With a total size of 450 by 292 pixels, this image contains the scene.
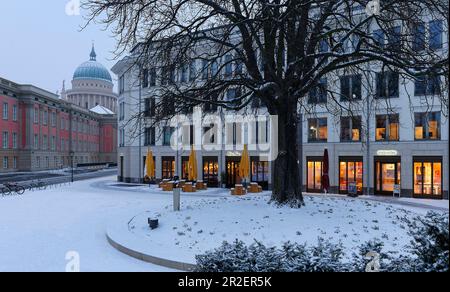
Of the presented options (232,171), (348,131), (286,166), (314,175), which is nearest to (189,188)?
(232,171)

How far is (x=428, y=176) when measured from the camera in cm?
2297

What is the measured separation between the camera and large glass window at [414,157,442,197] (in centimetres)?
2258


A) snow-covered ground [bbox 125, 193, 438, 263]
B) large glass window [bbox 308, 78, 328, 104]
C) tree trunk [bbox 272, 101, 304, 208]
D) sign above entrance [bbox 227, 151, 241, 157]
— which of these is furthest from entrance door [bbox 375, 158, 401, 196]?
tree trunk [bbox 272, 101, 304, 208]

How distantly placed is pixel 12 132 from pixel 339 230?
213ft

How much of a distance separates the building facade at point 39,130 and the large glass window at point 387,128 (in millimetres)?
37489

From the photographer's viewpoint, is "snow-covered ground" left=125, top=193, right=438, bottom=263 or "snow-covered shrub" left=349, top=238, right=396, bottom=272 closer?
"snow-covered shrub" left=349, top=238, right=396, bottom=272

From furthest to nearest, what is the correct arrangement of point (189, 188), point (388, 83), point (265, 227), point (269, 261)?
point (189, 188)
point (388, 83)
point (265, 227)
point (269, 261)

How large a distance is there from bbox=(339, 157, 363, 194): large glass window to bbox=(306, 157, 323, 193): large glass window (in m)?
1.63

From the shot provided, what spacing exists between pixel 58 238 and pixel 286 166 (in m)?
8.40

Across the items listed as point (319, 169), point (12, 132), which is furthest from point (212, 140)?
point (12, 132)

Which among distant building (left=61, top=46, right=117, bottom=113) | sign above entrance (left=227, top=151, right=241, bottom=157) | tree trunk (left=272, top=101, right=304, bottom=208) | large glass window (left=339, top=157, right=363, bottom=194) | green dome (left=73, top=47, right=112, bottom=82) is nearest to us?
tree trunk (left=272, top=101, right=304, bottom=208)

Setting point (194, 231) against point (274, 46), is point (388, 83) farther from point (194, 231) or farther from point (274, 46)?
point (194, 231)

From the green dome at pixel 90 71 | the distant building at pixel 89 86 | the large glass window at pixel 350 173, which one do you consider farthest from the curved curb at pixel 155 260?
the green dome at pixel 90 71

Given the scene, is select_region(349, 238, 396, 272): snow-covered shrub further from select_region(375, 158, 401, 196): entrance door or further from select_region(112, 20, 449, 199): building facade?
select_region(375, 158, 401, 196): entrance door
